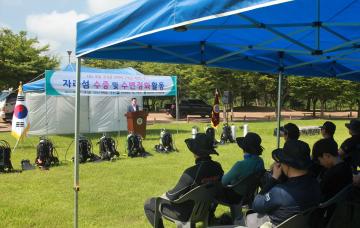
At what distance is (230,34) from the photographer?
5926 mm

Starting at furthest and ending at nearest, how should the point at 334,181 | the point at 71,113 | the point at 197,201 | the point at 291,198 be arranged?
the point at 71,113, the point at 197,201, the point at 334,181, the point at 291,198

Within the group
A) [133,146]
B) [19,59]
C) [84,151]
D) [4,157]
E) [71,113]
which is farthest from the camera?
[19,59]

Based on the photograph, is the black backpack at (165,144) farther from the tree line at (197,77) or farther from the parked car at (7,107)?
the tree line at (197,77)

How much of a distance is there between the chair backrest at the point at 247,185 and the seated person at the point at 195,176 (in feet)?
0.81

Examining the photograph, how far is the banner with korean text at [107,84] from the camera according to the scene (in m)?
14.6

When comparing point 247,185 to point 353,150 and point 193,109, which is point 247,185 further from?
point 193,109

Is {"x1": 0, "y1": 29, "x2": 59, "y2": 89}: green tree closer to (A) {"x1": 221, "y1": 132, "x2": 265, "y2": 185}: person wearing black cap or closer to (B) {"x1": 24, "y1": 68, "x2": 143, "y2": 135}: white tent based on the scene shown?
(B) {"x1": 24, "y1": 68, "x2": 143, "y2": 135}: white tent

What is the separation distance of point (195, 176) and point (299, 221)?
129 cm

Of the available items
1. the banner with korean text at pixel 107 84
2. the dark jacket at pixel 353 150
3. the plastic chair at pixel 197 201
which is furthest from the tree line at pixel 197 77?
the plastic chair at pixel 197 201

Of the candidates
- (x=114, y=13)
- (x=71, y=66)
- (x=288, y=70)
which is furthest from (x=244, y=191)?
(x=71, y=66)

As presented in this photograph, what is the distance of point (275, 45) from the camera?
666cm

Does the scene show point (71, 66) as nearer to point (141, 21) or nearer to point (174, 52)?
point (174, 52)

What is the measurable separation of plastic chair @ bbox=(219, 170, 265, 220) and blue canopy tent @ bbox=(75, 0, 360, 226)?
1597 millimetres

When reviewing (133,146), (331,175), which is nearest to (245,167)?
(331,175)
